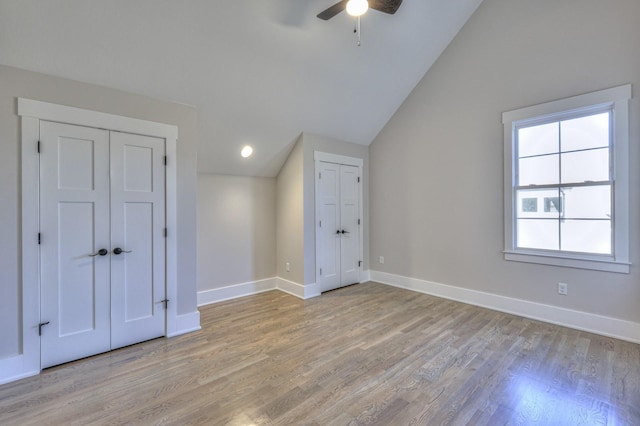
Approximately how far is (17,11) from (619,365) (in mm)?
5283

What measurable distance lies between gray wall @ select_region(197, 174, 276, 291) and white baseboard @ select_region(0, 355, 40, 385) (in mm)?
1815

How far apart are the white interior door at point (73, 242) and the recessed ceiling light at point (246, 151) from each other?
159 cm

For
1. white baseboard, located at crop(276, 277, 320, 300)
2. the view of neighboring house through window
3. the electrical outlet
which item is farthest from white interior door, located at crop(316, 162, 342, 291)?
the electrical outlet

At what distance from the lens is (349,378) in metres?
2.25

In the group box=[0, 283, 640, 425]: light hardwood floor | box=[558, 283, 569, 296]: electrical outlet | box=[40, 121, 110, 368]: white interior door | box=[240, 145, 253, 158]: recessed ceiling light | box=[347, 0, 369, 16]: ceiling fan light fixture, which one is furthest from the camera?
box=[240, 145, 253, 158]: recessed ceiling light

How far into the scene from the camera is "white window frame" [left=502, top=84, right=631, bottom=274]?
287 cm

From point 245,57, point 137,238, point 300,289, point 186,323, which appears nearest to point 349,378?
point 186,323

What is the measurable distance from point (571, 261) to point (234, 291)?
4.16 meters

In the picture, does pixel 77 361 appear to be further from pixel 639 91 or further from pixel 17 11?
pixel 639 91

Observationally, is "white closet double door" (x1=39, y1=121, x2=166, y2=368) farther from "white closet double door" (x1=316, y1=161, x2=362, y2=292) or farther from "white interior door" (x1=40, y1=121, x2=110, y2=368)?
"white closet double door" (x1=316, y1=161, x2=362, y2=292)

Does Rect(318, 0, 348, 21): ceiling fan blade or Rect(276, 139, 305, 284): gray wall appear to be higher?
Rect(318, 0, 348, 21): ceiling fan blade

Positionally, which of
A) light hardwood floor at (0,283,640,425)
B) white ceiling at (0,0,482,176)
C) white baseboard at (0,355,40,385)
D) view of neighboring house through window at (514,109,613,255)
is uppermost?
white ceiling at (0,0,482,176)

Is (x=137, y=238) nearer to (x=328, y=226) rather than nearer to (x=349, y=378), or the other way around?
(x=349, y=378)

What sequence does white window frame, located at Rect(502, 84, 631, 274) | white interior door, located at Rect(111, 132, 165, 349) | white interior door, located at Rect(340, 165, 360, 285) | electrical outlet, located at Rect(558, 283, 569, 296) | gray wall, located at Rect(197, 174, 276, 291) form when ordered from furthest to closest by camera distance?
white interior door, located at Rect(340, 165, 360, 285)
gray wall, located at Rect(197, 174, 276, 291)
electrical outlet, located at Rect(558, 283, 569, 296)
white window frame, located at Rect(502, 84, 631, 274)
white interior door, located at Rect(111, 132, 165, 349)
